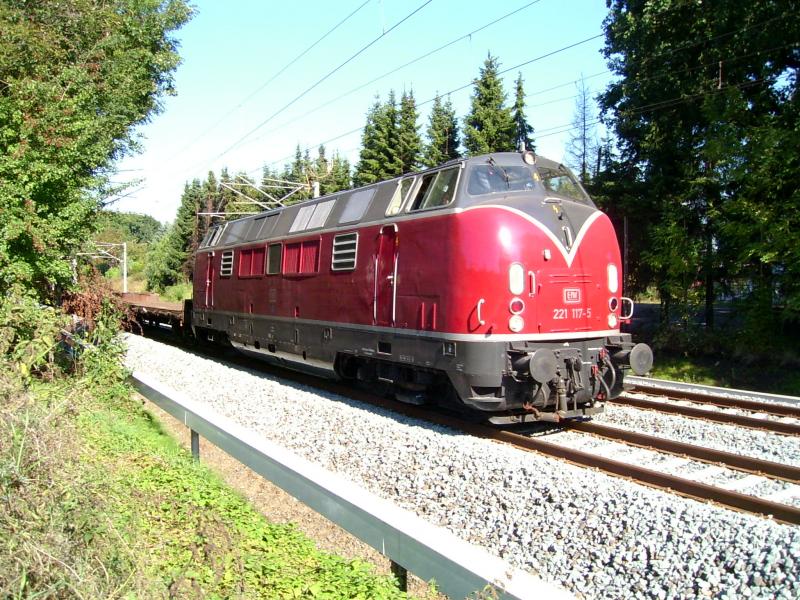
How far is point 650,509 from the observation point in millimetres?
5090

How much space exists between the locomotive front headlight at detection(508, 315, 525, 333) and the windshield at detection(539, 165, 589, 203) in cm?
214

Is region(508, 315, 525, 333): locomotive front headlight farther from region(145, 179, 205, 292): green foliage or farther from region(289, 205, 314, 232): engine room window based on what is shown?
region(145, 179, 205, 292): green foliage

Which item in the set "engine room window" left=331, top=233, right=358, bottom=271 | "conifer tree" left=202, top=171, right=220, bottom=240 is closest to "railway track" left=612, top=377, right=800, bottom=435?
"engine room window" left=331, top=233, right=358, bottom=271

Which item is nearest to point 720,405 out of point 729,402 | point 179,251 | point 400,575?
point 729,402

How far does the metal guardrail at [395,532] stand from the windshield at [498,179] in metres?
4.29

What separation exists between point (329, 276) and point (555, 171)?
4.07m

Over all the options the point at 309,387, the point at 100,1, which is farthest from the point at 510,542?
the point at 100,1

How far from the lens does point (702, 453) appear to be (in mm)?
7055

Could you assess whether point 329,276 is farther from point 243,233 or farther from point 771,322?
point 771,322

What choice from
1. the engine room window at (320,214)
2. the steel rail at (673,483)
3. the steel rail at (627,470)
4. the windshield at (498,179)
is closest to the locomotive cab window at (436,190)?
the windshield at (498,179)

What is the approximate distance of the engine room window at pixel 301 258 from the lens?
37.1 feet

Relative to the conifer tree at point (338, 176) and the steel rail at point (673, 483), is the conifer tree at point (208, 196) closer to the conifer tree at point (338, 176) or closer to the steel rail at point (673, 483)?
the conifer tree at point (338, 176)

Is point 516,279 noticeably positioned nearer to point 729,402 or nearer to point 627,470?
point 627,470

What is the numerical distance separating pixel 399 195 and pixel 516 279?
97.8 inches
